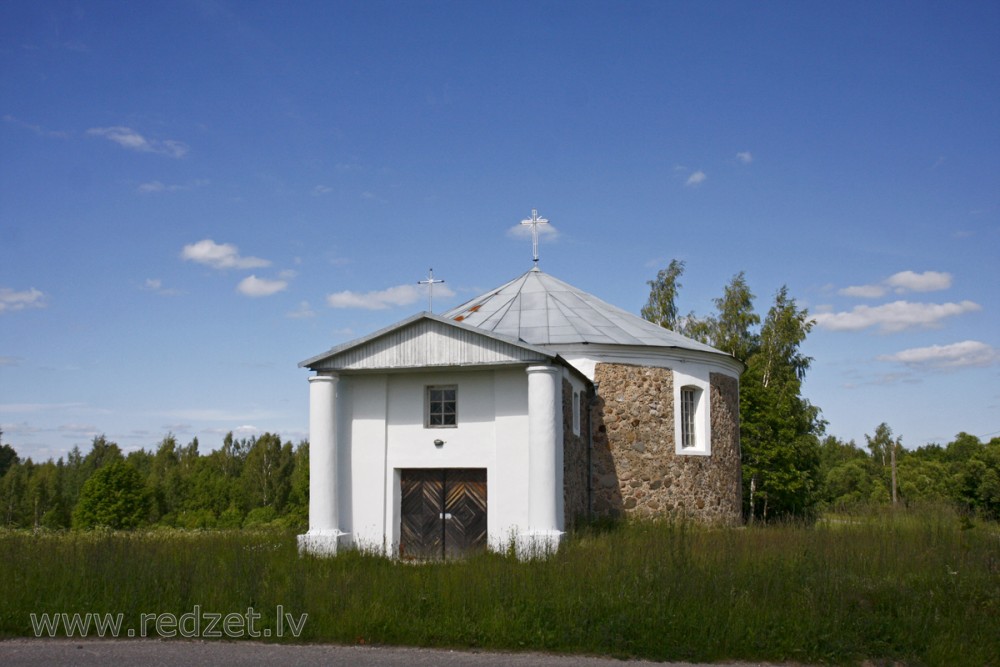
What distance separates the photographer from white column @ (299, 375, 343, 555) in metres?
15.6

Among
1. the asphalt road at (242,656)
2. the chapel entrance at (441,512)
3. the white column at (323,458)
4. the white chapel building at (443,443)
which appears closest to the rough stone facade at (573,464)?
the white chapel building at (443,443)

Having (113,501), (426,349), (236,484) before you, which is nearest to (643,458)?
(426,349)

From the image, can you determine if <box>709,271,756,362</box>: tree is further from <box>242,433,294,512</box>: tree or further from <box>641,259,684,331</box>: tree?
<box>242,433,294,512</box>: tree

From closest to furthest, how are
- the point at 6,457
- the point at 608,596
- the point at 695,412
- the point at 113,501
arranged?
the point at 608,596, the point at 695,412, the point at 113,501, the point at 6,457

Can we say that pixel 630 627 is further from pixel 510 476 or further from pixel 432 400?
pixel 432 400

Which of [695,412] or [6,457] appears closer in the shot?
[695,412]

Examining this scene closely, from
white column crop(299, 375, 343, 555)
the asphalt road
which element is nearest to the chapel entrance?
white column crop(299, 375, 343, 555)

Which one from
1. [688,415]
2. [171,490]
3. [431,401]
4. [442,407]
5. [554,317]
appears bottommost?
[171,490]

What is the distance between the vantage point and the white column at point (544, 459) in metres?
14.3

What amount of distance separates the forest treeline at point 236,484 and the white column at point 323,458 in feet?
34.0

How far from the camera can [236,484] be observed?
4766 cm

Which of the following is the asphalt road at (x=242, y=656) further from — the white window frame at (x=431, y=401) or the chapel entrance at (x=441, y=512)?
the white window frame at (x=431, y=401)

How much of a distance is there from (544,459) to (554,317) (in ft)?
25.8

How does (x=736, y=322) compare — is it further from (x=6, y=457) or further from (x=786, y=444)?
(x=6, y=457)
